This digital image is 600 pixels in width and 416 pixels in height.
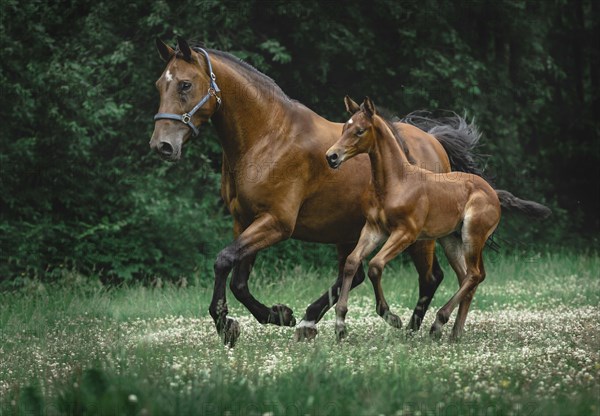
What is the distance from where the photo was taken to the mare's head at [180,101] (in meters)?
7.18

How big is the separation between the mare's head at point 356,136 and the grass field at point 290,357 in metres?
1.57

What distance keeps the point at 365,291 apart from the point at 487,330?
13.9 feet

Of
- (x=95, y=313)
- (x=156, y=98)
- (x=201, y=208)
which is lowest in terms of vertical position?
(x=95, y=313)

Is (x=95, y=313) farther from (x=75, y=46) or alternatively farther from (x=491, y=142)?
(x=491, y=142)

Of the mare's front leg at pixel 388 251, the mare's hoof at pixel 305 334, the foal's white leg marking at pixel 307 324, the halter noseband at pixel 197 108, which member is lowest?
the mare's hoof at pixel 305 334

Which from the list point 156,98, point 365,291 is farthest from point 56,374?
point 156,98

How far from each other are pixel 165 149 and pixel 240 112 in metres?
0.83

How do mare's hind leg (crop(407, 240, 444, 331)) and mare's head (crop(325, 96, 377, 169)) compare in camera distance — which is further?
mare's hind leg (crop(407, 240, 444, 331))

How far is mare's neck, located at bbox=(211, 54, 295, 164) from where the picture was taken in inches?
299

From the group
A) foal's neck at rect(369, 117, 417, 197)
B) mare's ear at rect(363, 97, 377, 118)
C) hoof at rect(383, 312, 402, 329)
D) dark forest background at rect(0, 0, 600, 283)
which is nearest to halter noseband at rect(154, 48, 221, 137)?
mare's ear at rect(363, 97, 377, 118)

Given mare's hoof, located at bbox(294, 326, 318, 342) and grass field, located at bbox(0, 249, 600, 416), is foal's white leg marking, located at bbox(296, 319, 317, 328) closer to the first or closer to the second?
mare's hoof, located at bbox(294, 326, 318, 342)

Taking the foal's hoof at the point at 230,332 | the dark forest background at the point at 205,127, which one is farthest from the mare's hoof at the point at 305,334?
the dark forest background at the point at 205,127

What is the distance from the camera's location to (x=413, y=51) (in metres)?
15.9

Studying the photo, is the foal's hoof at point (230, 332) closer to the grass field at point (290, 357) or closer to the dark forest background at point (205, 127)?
the grass field at point (290, 357)
